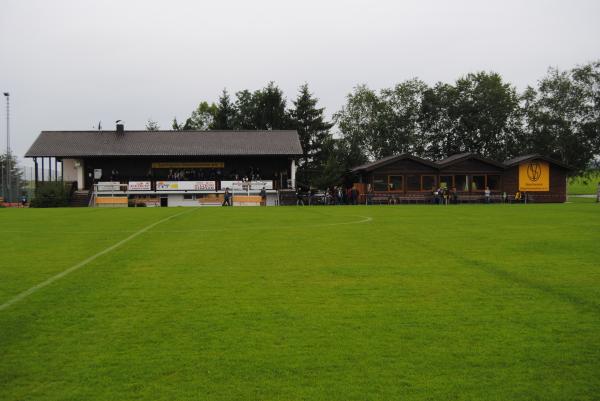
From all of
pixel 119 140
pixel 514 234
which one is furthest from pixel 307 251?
pixel 119 140

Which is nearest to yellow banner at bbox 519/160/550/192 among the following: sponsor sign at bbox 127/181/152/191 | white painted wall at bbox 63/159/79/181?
sponsor sign at bbox 127/181/152/191

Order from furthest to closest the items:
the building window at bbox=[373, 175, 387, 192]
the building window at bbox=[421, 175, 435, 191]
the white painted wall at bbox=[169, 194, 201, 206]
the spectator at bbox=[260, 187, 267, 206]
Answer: the building window at bbox=[421, 175, 435, 191] → the building window at bbox=[373, 175, 387, 192] → the white painted wall at bbox=[169, 194, 201, 206] → the spectator at bbox=[260, 187, 267, 206]

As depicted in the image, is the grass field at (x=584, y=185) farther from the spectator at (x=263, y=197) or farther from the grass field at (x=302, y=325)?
the grass field at (x=302, y=325)

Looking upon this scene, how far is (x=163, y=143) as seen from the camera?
5234cm

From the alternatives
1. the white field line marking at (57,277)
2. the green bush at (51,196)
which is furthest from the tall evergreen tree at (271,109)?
the white field line marking at (57,277)

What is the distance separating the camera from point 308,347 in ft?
17.3

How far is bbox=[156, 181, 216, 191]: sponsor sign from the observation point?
48.2 m

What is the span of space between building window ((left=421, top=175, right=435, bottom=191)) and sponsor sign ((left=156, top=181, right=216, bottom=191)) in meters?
18.2

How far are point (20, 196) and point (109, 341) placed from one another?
5149 centimetres

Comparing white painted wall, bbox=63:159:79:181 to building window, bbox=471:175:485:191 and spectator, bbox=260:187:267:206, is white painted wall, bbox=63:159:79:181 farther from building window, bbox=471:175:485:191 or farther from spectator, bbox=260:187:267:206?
building window, bbox=471:175:485:191

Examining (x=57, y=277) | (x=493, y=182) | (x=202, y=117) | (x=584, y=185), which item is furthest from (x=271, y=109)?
(x=57, y=277)

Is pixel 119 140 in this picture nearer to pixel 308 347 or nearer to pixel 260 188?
pixel 260 188

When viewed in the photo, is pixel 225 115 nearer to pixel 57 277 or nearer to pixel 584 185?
pixel 584 185

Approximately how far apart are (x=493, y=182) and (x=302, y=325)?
163 ft
